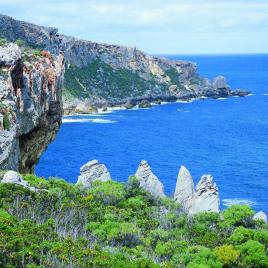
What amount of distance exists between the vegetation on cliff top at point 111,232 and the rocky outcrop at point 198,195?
11483 millimetres

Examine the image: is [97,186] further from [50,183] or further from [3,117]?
[3,117]

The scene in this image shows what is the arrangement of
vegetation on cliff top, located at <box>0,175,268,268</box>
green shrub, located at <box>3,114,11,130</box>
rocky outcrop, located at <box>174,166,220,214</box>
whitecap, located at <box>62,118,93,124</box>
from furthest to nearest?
1. whitecap, located at <box>62,118,93,124</box>
2. rocky outcrop, located at <box>174,166,220,214</box>
3. green shrub, located at <box>3,114,11,130</box>
4. vegetation on cliff top, located at <box>0,175,268,268</box>

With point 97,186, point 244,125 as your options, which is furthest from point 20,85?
point 244,125

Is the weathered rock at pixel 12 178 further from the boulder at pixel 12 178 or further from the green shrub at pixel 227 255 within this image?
the green shrub at pixel 227 255

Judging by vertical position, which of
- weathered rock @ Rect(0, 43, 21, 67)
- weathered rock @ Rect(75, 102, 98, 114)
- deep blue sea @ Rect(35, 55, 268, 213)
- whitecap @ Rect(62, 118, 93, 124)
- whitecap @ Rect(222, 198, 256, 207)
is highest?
weathered rock @ Rect(0, 43, 21, 67)

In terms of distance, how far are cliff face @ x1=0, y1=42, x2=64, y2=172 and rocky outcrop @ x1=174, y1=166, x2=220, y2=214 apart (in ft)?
63.0

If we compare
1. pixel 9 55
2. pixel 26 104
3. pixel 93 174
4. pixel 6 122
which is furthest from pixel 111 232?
pixel 93 174

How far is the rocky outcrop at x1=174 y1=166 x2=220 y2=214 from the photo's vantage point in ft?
265

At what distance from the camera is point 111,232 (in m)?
53.7

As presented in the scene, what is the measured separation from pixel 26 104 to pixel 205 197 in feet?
90.4

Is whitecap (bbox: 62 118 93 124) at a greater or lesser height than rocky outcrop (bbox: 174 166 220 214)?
greater

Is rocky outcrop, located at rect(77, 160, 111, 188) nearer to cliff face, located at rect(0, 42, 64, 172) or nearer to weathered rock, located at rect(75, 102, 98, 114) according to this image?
cliff face, located at rect(0, 42, 64, 172)

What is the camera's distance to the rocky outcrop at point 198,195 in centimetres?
8075

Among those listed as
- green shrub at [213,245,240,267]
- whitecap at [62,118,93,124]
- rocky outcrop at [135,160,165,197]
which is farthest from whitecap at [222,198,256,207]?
whitecap at [62,118,93,124]
